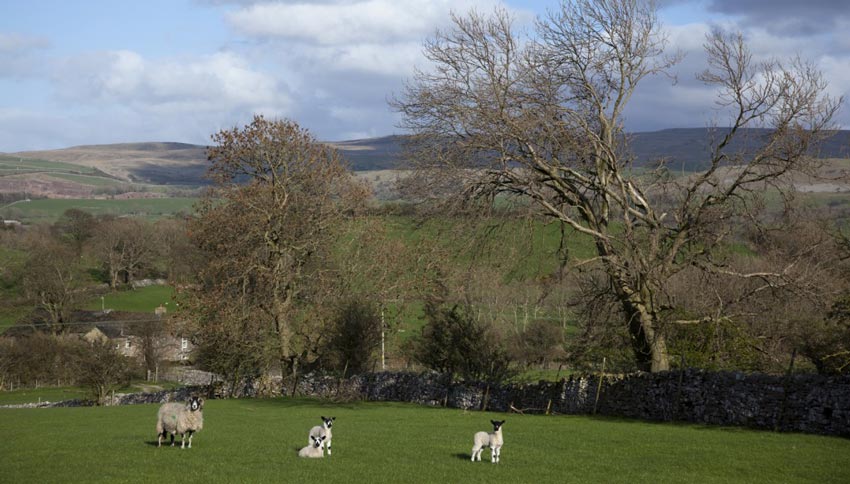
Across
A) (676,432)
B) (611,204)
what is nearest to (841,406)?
(676,432)

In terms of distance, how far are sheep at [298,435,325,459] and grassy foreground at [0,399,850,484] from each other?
0.32m

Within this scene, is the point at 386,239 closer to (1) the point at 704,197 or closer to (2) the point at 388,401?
(2) the point at 388,401

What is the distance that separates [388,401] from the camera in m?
38.7

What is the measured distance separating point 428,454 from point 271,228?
2797 cm

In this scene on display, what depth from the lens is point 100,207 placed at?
6319 inches

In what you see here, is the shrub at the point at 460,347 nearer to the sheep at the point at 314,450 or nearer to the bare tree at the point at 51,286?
the sheep at the point at 314,450

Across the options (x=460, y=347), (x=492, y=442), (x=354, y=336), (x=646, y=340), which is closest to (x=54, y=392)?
(x=354, y=336)

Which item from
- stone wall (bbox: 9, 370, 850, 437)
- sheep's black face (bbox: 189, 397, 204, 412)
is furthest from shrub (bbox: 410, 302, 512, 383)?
sheep's black face (bbox: 189, 397, 204, 412)

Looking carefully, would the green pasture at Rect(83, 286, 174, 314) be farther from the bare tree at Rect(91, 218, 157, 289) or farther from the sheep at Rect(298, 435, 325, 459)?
the sheep at Rect(298, 435, 325, 459)

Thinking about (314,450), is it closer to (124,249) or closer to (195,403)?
(195,403)

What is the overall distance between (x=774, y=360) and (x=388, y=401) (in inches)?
725

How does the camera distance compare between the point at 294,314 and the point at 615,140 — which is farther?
the point at 294,314

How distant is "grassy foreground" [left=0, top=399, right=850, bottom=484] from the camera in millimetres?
14742

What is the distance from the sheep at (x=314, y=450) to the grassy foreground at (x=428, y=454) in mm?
319
